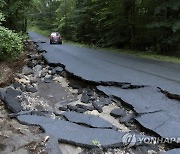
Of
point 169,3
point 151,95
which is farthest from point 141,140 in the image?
point 169,3

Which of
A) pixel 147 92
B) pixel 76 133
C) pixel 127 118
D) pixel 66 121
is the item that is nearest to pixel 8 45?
pixel 147 92

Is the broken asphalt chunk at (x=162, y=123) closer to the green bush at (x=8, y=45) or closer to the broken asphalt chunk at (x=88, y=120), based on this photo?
the broken asphalt chunk at (x=88, y=120)

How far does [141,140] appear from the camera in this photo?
387cm

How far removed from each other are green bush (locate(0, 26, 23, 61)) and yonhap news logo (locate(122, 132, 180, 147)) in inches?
232

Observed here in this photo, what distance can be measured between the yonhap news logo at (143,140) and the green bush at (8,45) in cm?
591

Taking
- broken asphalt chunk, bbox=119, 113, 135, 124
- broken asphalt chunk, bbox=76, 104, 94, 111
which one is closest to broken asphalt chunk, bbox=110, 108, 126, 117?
broken asphalt chunk, bbox=119, 113, 135, 124

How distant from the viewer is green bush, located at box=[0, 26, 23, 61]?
8836 mm

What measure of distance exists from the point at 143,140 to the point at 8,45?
6.83 meters

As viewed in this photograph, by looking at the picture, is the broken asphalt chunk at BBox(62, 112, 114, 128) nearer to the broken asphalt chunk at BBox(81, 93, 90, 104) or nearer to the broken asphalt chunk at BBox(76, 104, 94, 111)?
the broken asphalt chunk at BBox(76, 104, 94, 111)

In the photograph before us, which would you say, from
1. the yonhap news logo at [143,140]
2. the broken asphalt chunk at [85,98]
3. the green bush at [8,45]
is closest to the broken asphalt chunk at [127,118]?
the yonhap news logo at [143,140]

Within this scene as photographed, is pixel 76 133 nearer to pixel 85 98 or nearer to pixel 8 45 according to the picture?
pixel 85 98

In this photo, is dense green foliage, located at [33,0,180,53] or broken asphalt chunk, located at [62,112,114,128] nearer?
broken asphalt chunk, located at [62,112,114,128]

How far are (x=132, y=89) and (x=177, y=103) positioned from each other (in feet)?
4.64

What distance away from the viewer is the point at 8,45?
Answer: 9289 millimetres
